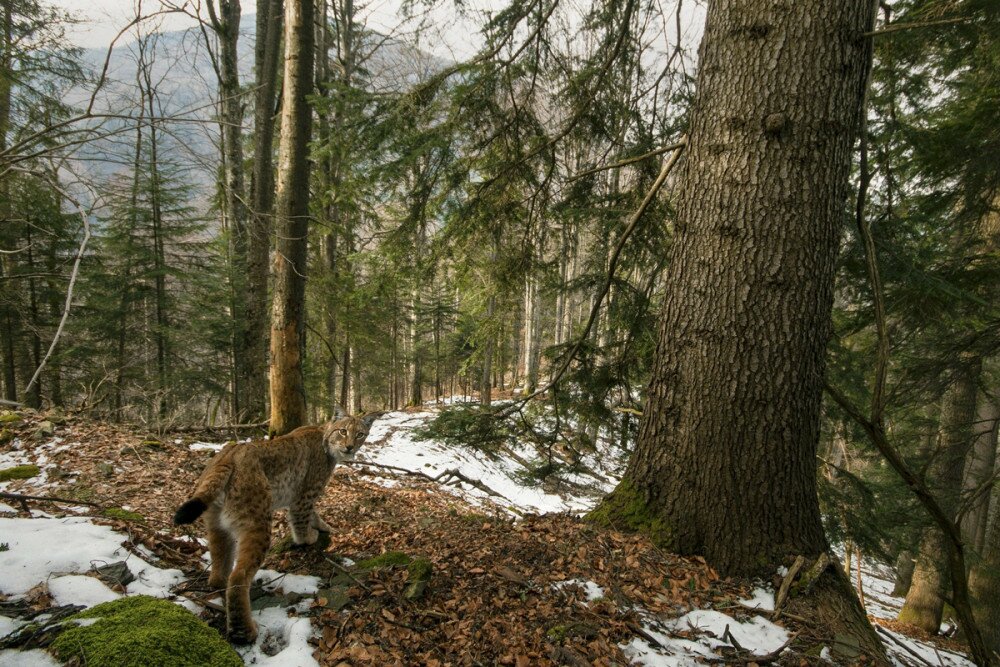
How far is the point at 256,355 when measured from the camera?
8.44 metres

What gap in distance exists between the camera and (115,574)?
269 centimetres

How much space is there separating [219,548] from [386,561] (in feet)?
3.41

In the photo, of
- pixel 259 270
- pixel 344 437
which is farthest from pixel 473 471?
pixel 344 437

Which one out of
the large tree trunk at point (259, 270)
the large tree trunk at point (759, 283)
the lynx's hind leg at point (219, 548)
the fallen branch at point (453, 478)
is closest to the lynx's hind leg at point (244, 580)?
the lynx's hind leg at point (219, 548)

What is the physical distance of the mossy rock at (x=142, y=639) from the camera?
187cm

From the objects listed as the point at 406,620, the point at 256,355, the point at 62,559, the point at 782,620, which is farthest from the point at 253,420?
the point at 782,620

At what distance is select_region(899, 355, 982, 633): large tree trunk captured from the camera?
27.2ft

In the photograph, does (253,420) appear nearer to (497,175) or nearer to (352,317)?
(352,317)

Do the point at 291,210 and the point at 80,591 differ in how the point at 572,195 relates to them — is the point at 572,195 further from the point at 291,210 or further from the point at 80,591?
the point at 80,591

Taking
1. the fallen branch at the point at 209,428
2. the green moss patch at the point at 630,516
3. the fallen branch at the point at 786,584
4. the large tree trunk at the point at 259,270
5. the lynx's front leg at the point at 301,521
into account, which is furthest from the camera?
the large tree trunk at the point at 259,270

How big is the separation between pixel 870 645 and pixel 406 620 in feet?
8.88

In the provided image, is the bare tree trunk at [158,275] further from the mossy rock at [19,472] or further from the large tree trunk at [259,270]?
the mossy rock at [19,472]

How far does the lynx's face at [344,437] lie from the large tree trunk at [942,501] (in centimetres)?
893

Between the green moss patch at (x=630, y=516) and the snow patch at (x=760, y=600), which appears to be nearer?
the snow patch at (x=760, y=600)
